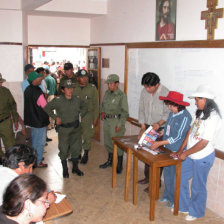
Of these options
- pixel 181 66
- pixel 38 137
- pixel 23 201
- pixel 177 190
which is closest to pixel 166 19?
pixel 181 66

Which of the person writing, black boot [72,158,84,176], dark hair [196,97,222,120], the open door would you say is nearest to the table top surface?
dark hair [196,97,222,120]

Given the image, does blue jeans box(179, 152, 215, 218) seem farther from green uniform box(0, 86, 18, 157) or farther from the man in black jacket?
green uniform box(0, 86, 18, 157)

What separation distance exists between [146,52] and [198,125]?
5.96ft

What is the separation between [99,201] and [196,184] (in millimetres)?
1310

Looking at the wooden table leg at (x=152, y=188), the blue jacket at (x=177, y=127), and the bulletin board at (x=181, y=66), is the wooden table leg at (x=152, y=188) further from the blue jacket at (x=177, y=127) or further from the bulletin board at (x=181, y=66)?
the bulletin board at (x=181, y=66)

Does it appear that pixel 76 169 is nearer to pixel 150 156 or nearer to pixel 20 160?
pixel 150 156

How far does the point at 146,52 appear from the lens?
4648mm

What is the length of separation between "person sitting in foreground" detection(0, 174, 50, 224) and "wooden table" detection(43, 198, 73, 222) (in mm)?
529

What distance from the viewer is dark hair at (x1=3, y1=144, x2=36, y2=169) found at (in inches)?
89.6

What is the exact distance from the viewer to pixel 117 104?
4.68 meters

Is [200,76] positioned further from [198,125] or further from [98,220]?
[98,220]

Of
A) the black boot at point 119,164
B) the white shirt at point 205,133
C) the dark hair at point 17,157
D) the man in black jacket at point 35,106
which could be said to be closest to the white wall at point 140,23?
the white shirt at point 205,133

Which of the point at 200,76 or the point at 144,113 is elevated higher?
the point at 200,76

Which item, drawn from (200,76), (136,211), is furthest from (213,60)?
(136,211)
